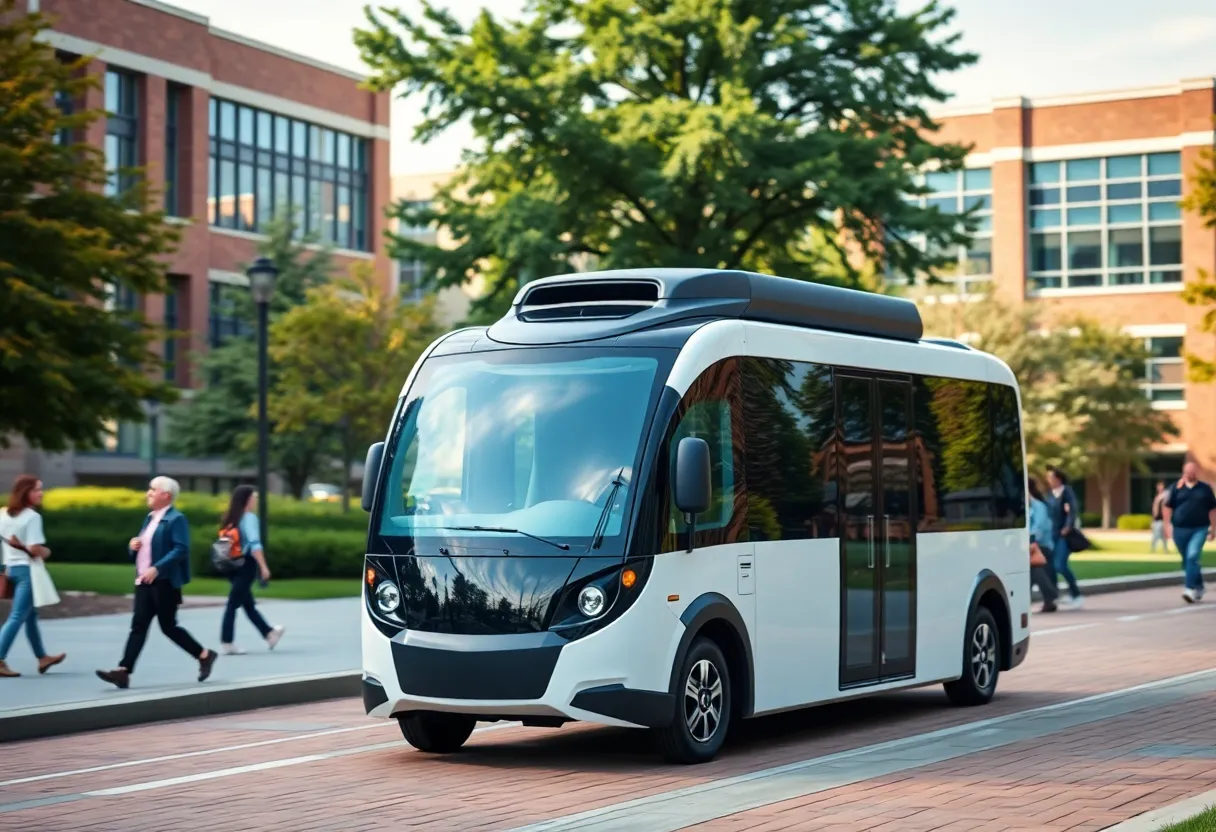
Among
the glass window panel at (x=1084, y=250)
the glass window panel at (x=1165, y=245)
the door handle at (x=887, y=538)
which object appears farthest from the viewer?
the glass window panel at (x=1084, y=250)

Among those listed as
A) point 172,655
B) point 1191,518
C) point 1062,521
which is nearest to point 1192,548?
point 1191,518

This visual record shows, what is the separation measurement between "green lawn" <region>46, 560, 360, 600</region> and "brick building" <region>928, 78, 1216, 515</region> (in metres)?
49.0

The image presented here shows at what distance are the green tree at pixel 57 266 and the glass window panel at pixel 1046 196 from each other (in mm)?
59424

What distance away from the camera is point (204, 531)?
32938mm

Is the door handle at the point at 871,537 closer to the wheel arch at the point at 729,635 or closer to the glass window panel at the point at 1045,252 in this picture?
the wheel arch at the point at 729,635

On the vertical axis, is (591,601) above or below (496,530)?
below

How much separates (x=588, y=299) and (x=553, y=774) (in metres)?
3.10

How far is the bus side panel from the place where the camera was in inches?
448

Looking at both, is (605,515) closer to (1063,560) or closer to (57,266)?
(57,266)

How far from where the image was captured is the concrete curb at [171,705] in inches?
500

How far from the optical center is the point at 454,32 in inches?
1441

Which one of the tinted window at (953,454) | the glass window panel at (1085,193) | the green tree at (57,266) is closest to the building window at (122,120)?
the green tree at (57,266)

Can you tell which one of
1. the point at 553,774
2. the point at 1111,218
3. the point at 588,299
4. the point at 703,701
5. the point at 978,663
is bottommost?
the point at 553,774

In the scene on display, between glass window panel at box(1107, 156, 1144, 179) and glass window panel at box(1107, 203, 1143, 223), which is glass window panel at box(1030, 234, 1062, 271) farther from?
glass window panel at box(1107, 156, 1144, 179)
